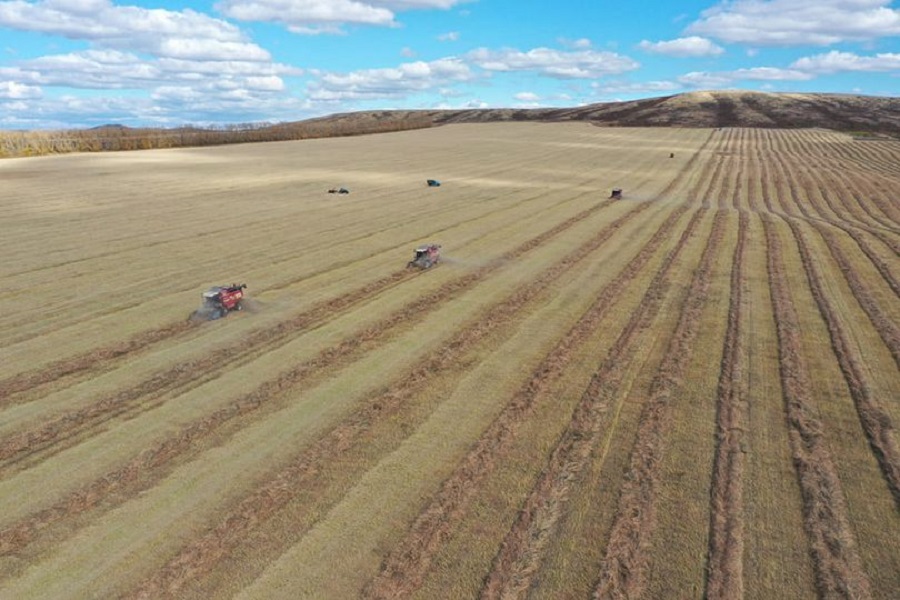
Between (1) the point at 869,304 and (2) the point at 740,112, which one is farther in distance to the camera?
(2) the point at 740,112

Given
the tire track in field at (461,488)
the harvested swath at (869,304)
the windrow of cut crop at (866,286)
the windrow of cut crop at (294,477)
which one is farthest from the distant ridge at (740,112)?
the windrow of cut crop at (294,477)

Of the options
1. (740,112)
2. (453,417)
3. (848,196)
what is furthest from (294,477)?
(740,112)

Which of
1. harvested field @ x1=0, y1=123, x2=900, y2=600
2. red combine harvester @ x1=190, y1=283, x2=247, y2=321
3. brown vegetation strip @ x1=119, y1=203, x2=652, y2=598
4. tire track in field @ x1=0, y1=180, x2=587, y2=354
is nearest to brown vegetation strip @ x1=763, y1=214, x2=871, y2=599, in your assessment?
harvested field @ x1=0, y1=123, x2=900, y2=600

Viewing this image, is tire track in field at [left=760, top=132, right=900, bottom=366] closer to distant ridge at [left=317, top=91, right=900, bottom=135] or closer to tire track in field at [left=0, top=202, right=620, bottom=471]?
tire track in field at [left=0, top=202, right=620, bottom=471]

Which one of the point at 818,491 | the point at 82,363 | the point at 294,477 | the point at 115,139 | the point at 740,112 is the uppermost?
the point at 740,112

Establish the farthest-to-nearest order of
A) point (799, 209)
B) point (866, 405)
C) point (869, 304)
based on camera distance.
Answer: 1. point (799, 209)
2. point (869, 304)
3. point (866, 405)

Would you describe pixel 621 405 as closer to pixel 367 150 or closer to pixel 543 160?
pixel 543 160

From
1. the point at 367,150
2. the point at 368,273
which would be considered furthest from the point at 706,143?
the point at 368,273

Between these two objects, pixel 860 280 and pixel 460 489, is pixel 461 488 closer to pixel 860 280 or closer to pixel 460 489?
pixel 460 489
